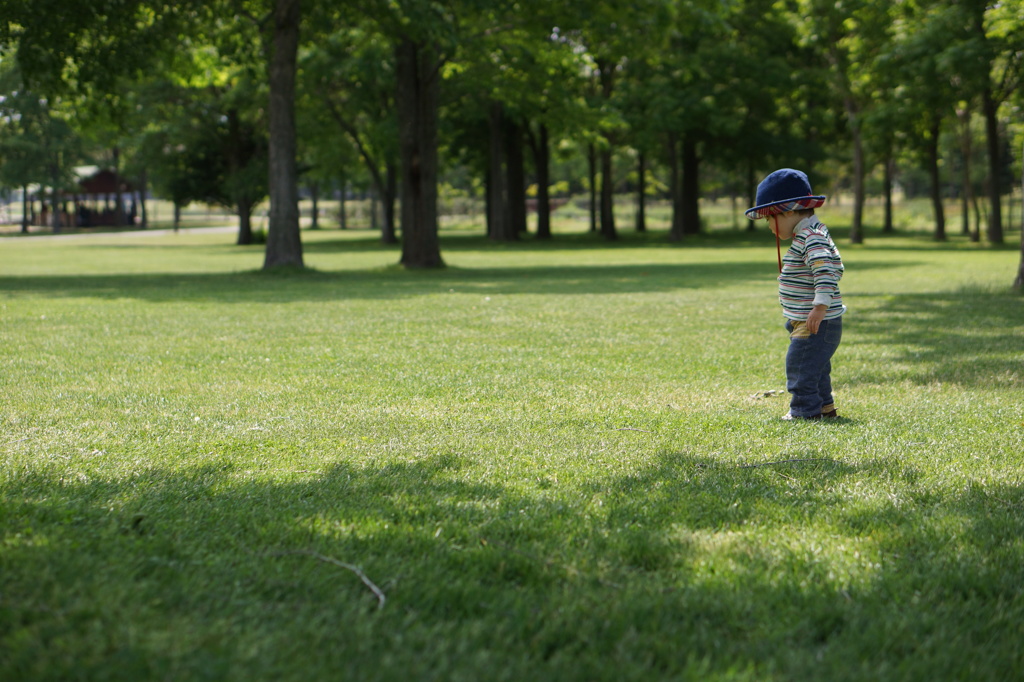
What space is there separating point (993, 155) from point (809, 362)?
114 feet

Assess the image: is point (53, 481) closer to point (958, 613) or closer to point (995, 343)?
point (958, 613)

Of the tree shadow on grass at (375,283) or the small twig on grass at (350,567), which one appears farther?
the tree shadow on grass at (375,283)

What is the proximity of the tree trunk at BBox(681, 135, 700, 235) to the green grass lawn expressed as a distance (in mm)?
39932

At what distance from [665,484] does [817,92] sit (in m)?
40.8

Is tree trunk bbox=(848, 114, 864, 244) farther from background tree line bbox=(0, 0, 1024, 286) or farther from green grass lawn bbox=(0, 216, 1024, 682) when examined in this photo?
green grass lawn bbox=(0, 216, 1024, 682)

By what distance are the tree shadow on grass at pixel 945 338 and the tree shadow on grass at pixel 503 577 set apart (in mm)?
3498

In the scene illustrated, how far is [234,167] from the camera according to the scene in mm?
49156

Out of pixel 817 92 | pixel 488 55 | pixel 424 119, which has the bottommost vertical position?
pixel 424 119

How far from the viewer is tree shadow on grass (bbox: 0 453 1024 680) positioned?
2.65m

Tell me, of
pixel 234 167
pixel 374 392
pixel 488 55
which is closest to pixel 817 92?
pixel 488 55

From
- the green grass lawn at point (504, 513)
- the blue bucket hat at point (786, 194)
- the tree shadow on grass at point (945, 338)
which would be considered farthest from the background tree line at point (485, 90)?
the blue bucket hat at point (786, 194)

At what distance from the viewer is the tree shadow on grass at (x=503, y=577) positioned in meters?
A: 2.65

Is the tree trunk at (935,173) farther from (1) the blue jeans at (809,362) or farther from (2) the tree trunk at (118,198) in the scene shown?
(2) the tree trunk at (118,198)

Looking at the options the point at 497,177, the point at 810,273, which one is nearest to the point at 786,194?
the point at 810,273
